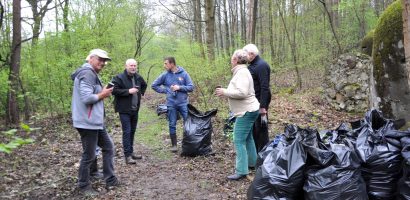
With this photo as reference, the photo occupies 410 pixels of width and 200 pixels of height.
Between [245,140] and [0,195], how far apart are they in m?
3.26

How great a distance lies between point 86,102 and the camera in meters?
4.29

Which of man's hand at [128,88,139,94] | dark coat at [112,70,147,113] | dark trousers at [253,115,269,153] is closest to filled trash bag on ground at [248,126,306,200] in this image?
dark trousers at [253,115,269,153]

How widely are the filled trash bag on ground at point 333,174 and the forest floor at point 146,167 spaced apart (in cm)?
106

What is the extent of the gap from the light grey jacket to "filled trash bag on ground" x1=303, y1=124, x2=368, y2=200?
248 centimetres

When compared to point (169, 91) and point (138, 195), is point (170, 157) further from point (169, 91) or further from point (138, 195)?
point (138, 195)

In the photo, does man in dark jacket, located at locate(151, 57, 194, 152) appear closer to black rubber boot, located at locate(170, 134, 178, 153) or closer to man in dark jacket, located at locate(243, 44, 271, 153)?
black rubber boot, located at locate(170, 134, 178, 153)

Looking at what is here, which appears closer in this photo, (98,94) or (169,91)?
(98,94)

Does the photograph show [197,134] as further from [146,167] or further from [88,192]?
[88,192]

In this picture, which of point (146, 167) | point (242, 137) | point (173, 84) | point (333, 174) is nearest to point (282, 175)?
point (333, 174)

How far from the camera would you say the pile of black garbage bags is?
3365 mm

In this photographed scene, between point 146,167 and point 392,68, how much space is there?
4270mm

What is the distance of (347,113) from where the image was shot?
9078 mm

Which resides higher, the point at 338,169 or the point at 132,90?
the point at 132,90

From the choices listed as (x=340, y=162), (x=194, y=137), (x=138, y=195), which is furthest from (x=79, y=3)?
(x=340, y=162)
